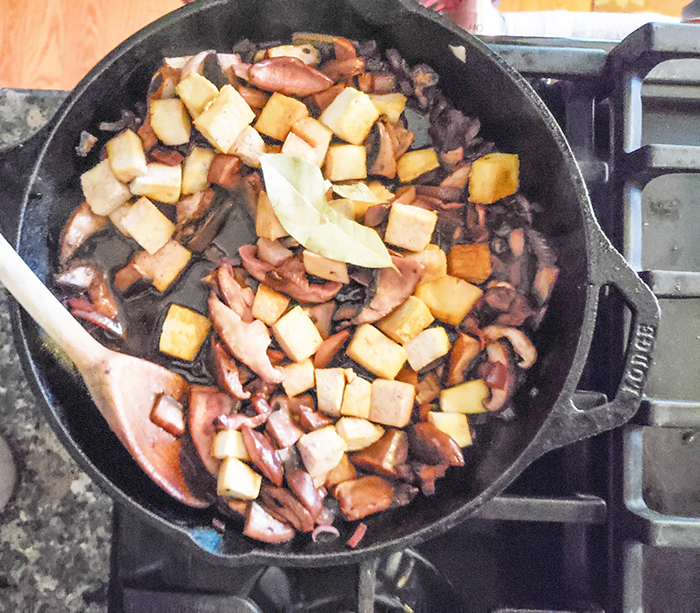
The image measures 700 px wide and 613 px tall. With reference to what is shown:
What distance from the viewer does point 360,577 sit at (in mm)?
905

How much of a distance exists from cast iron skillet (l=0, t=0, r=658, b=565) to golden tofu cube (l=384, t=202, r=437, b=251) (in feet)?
0.74

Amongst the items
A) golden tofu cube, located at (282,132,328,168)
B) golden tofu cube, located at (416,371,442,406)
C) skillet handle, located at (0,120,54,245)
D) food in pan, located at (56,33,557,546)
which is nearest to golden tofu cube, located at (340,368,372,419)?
food in pan, located at (56,33,557,546)

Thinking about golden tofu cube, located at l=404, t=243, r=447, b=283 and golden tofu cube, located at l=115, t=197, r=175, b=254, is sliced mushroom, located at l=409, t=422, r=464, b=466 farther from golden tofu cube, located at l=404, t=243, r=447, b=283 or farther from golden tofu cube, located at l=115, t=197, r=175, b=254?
golden tofu cube, located at l=115, t=197, r=175, b=254

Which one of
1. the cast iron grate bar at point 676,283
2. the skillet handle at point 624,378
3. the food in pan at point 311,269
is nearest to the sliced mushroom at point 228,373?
the food in pan at point 311,269

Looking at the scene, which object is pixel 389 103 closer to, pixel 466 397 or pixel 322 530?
pixel 466 397

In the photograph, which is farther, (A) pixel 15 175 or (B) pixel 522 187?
(B) pixel 522 187

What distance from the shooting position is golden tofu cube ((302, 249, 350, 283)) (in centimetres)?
106

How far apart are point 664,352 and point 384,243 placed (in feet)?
1.81

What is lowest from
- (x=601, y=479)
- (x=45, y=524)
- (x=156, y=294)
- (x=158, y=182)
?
(x=45, y=524)

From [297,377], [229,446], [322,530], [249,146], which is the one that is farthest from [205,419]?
[249,146]

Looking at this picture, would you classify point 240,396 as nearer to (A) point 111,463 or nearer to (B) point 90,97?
(A) point 111,463

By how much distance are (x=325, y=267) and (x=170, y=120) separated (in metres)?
0.40

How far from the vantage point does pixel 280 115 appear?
1091mm

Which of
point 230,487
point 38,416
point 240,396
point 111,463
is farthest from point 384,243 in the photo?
point 38,416
